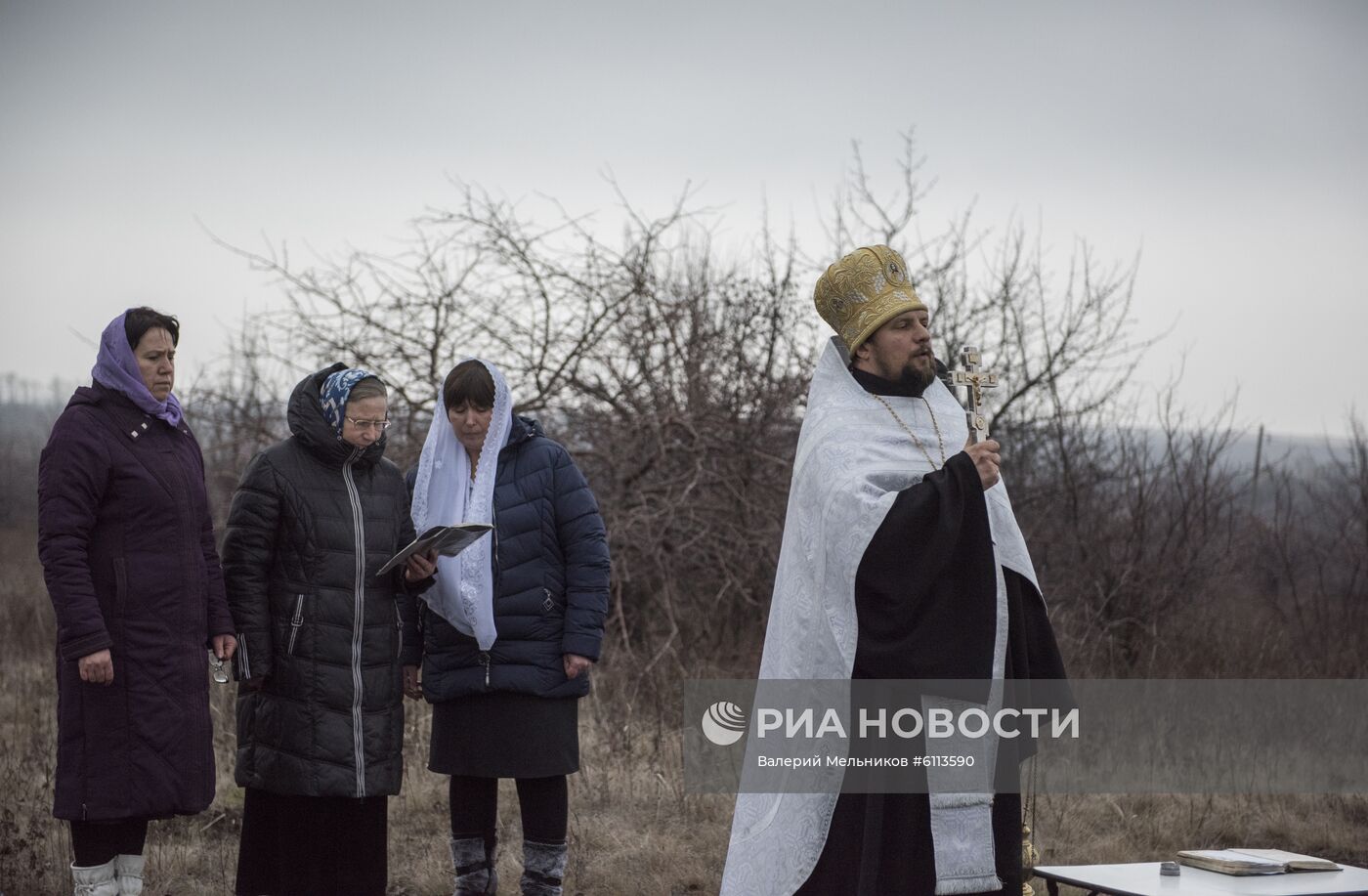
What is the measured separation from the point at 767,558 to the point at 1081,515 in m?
3.27

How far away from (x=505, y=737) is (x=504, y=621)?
39 cm

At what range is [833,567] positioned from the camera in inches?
144

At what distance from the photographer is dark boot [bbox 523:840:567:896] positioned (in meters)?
4.75

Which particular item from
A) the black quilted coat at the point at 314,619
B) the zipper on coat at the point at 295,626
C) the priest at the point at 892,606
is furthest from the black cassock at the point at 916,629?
the zipper on coat at the point at 295,626

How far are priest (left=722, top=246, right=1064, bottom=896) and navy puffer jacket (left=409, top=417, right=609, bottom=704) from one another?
1084 mm

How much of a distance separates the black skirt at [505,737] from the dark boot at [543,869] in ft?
0.87

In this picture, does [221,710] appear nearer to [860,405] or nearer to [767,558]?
[767,558]

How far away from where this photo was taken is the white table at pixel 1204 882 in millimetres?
3992

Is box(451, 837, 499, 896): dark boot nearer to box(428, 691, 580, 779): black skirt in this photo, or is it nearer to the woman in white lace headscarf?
the woman in white lace headscarf

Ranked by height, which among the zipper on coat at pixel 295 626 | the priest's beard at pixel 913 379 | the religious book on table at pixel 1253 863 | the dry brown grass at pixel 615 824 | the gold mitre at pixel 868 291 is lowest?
the dry brown grass at pixel 615 824

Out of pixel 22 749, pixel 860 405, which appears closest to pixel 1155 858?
pixel 860 405

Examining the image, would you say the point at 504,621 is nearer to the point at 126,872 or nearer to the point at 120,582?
the point at 120,582

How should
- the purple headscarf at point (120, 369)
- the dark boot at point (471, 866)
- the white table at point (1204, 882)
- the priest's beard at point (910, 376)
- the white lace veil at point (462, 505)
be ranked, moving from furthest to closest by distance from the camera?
the dark boot at point (471, 866), the white lace veil at point (462, 505), the purple headscarf at point (120, 369), the white table at point (1204, 882), the priest's beard at point (910, 376)

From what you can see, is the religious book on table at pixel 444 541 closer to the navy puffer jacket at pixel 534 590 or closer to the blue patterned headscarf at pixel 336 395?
the navy puffer jacket at pixel 534 590
